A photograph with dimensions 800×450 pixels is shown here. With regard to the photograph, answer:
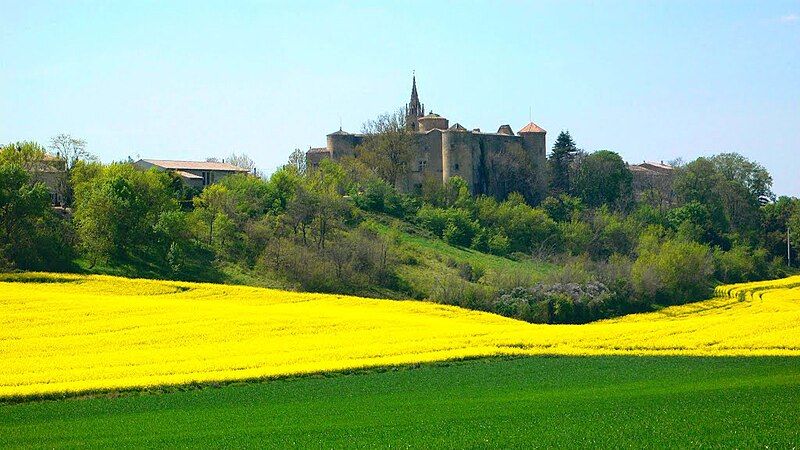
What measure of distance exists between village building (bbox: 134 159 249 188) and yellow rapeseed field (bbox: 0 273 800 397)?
4217 cm

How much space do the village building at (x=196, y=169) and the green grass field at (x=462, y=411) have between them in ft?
207

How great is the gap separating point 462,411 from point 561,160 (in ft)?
282

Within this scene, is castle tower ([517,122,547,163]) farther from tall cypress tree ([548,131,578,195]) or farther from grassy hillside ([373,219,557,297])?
grassy hillside ([373,219,557,297])

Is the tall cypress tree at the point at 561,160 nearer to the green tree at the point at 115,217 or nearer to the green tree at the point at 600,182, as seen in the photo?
the green tree at the point at 600,182

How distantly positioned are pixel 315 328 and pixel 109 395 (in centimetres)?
1335

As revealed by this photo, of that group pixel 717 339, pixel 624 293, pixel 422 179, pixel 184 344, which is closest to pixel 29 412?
pixel 184 344

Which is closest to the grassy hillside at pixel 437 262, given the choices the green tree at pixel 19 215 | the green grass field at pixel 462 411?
the green tree at pixel 19 215

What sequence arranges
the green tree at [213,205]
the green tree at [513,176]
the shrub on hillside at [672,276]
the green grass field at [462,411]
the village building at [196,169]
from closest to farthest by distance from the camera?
the green grass field at [462,411], the shrub on hillside at [672,276], the green tree at [213,205], the village building at [196,169], the green tree at [513,176]

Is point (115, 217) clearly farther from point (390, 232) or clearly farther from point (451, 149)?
point (451, 149)

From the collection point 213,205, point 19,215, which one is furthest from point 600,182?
point 19,215

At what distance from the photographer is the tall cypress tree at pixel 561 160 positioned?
108500 millimetres

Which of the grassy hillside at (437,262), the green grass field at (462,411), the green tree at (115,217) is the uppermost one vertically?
the green tree at (115,217)

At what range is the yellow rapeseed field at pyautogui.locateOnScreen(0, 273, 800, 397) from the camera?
32.2m

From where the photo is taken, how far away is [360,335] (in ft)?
130
